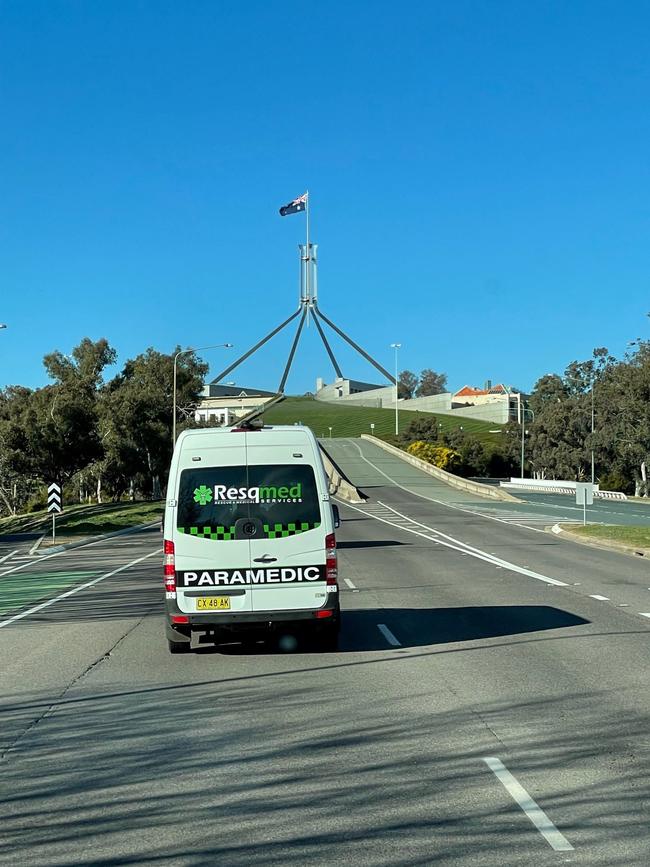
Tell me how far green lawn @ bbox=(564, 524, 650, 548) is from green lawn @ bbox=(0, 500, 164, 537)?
60.0 feet

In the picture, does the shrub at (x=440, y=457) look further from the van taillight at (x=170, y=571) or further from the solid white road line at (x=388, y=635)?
the van taillight at (x=170, y=571)

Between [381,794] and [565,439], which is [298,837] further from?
[565,439]

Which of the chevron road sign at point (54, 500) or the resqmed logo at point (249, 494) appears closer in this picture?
the resqmed logo at point (249, 494)

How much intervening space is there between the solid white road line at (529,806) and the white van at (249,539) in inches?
177

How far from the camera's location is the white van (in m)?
11.4

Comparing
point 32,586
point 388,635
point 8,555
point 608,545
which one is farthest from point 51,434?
point 388,635

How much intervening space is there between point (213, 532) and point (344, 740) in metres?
4.16

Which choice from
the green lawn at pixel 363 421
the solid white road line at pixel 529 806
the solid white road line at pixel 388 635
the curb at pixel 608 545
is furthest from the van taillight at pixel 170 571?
the green lawn at pixel 363 421

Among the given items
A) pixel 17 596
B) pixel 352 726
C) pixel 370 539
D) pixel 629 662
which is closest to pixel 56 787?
pixel 352 726

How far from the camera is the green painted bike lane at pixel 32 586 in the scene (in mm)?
18428

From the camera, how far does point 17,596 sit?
19.6m

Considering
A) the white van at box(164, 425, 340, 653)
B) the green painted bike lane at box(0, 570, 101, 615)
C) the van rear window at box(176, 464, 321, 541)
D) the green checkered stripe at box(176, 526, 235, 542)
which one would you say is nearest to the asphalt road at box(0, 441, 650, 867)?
the white van at box(164, 425, 340, 653)

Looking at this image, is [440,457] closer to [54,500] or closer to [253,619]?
[54,500]

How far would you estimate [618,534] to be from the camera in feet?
108
